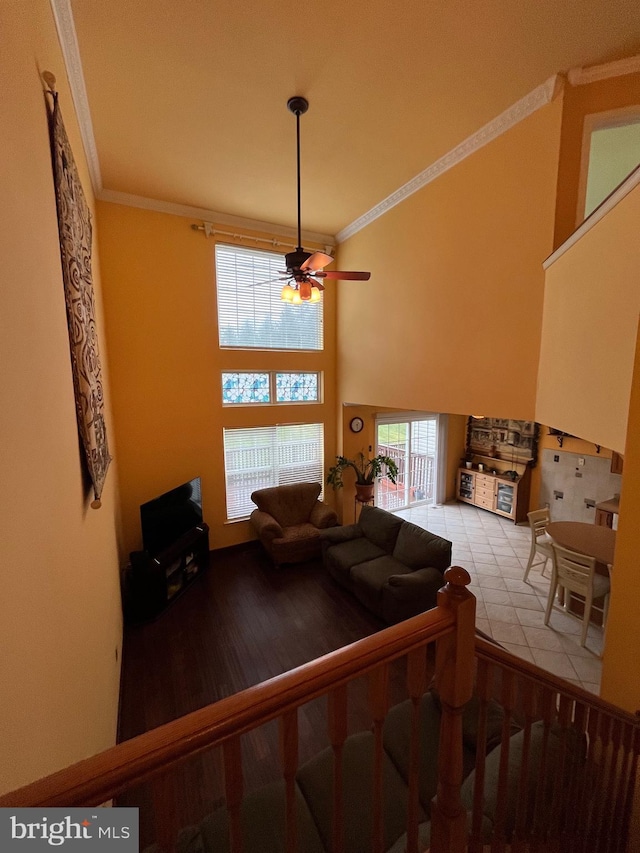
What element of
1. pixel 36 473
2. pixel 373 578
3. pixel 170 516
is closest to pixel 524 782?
pixel 36 473

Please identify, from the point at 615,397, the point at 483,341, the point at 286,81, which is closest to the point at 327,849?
the point at 615,397

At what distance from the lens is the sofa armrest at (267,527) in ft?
14.8

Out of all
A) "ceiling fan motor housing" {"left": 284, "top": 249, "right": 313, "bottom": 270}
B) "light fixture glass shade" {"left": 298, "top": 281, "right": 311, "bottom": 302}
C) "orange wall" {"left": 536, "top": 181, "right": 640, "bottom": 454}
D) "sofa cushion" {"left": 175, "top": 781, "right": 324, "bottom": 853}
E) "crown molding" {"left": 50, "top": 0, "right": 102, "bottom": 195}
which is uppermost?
"crown molding" {"left": 50, "top": 0, "right": 102, "bottom": 195}

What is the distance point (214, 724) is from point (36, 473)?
0.97 metres

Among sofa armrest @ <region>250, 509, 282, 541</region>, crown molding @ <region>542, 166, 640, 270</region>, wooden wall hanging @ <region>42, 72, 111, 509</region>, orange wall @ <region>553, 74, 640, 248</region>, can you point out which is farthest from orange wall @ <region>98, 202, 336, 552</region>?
crown molding @ <region>542, 166, 640, 270</region>

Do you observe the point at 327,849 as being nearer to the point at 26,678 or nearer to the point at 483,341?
the point at 26,678

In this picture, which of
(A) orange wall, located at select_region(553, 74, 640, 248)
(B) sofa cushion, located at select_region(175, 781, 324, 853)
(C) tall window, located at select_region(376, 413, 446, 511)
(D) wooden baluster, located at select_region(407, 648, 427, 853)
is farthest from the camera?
(C) tall window, located at select_region(376, 413, 446, 511)

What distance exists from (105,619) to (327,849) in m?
1.79

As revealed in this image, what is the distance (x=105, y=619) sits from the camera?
2.29m

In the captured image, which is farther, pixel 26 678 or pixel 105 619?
pixel 105 619

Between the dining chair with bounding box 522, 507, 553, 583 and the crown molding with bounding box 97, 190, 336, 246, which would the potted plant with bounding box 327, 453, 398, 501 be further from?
the crown molding with bounding box 97, 190, 336, 246

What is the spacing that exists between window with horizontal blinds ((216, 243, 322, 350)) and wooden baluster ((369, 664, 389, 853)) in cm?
445

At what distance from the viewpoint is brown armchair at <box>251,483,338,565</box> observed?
4.55 meters

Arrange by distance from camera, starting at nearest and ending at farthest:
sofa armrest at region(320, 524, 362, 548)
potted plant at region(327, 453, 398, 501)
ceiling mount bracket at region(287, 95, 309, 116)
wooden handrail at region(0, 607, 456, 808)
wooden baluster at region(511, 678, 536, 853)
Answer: wooden handrail at region(0, 607, 456, 808), wooden baluster at region(511, 678, 536, 853), ceiling mount bracket at region(287, 95, 309, 116), sofa armrest at region(320, 524, 362, 548), potted plant at region(327, 453, 398, 501)
